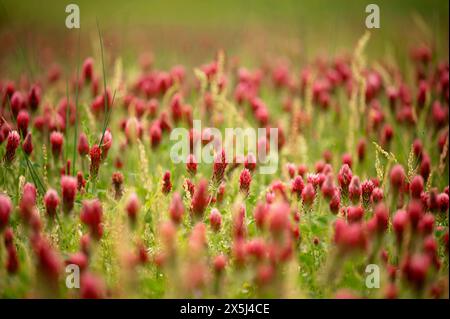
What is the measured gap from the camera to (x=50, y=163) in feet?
10.3

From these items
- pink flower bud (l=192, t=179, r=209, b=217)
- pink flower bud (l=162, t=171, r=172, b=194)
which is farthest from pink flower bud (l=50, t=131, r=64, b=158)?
pink flower bud (l=192, t=179, r=209, b=217)

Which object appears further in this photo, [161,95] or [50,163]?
[161,95]

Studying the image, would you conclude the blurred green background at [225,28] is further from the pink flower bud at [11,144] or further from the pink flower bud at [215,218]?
the pink flower bud at [215,218]

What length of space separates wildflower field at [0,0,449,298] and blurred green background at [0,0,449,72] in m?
0.63

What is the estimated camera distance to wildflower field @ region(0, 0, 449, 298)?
180 centimetres

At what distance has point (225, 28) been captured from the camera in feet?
29.1

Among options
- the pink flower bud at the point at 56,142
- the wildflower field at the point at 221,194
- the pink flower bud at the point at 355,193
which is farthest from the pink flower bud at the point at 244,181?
the pink flower bud at the point at 56,142

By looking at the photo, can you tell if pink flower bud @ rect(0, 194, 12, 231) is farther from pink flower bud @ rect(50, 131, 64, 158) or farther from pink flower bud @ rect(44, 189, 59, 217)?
pink flower bud @ rect(50, 131, 64, 158)

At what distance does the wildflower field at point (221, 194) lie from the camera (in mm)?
1797
